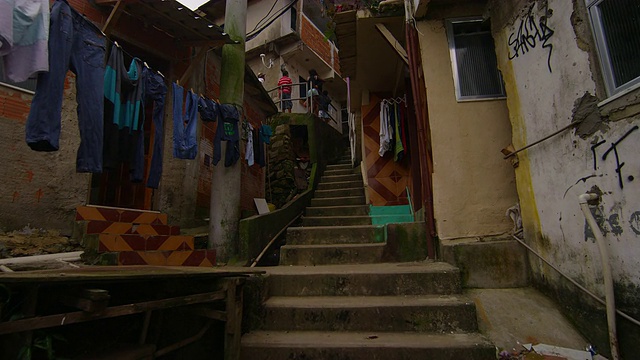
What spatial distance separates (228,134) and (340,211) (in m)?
2.84

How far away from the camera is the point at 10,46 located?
2707mm

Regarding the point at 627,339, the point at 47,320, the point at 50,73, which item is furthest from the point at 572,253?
the point at 50,73

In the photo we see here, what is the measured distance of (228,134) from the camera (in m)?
5.39

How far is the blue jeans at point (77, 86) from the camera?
2.89 m

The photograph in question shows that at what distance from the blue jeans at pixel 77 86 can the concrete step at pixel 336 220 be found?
12.6 ft

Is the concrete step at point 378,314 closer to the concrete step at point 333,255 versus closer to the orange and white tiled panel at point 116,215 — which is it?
the concrete step at point 333,255

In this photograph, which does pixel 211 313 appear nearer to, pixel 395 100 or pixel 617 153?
pixel 617 153

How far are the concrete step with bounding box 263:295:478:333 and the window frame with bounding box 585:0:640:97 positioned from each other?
2177 mm

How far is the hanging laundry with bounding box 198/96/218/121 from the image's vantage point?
500 cm

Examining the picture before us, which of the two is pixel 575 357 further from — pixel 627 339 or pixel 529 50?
pixel 529 50

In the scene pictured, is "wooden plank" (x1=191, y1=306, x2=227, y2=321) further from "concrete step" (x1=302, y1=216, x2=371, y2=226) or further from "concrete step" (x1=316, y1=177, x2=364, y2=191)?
"concrete step" (x1=316, y1=177, x2=364, y2=191)

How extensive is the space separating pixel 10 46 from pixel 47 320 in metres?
2.48

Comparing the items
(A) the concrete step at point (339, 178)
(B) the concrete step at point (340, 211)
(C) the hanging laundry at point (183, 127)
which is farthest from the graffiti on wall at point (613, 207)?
(A) the concrete step at point (339, 178)

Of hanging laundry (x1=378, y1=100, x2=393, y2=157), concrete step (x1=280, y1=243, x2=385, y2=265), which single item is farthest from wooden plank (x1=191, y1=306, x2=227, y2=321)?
hanging laundry (x1=378, y1=100, x2=393, y2=157)
